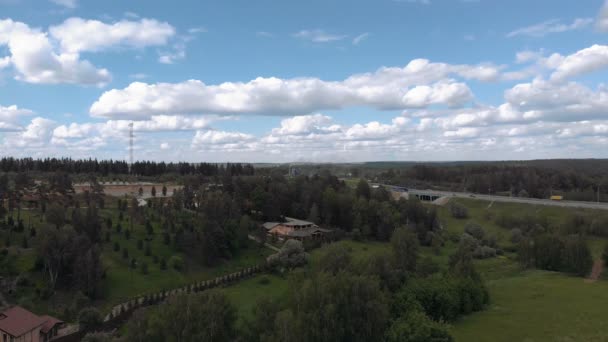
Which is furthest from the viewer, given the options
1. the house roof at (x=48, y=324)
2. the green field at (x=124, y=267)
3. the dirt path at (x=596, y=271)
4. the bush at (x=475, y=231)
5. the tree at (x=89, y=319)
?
the bush at (x=475, y=231)

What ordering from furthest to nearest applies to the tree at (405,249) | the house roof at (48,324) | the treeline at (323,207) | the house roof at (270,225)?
the treeline at (323,207)
the house roof at (270,225)
the tree at (405,249)
the house roof at (48,324)

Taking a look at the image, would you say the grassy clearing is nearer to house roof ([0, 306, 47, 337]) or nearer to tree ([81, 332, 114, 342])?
tree ([81, 332, 114, 342])

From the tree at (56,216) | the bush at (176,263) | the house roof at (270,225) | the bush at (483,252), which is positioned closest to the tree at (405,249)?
the bush at (483,252)

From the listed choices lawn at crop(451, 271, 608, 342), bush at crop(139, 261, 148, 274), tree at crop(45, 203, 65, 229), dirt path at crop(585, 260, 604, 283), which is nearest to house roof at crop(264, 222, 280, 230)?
bush at crop(139, 261, 148, 274)

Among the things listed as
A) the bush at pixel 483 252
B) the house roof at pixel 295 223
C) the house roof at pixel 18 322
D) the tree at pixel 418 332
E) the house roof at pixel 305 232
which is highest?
the tree at pixel 418 332

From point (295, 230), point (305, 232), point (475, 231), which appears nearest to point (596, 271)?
point (475, 231)

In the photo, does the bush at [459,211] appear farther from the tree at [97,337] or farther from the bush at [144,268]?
the tree at [97,337]

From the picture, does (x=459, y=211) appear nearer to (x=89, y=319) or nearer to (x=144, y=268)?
(x=144, y=268)

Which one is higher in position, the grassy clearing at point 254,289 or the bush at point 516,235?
the bush at point 516,235
